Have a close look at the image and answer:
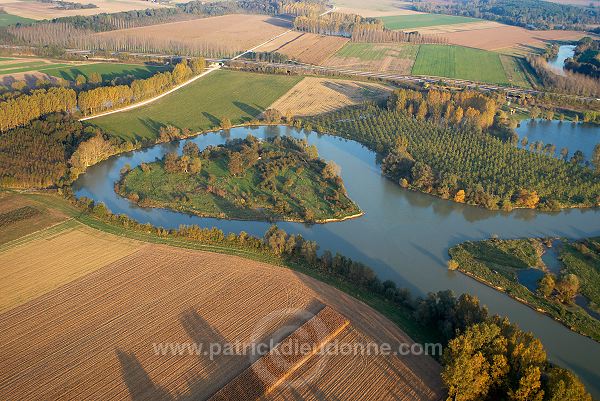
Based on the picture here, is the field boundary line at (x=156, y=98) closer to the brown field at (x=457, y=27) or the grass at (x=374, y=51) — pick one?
the grass at (x=374, y=51)

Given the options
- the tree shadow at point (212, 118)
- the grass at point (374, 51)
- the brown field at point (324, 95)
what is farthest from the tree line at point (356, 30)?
the tree shadow at point (212, 118)

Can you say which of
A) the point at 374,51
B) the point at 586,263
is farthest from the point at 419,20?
the point at 586,263

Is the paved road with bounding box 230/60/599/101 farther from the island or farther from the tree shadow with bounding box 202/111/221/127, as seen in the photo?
the island

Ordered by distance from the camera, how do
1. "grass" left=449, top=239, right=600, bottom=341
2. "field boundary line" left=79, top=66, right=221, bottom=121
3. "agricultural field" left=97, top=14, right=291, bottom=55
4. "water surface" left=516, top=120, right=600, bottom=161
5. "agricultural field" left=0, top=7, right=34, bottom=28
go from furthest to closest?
"agricultural field" left=0, top=7, right=34, bottom=28 → "agricultural field" left=97, top=14, right=291, bottom=55 → "field boundary line" left=79, top=66, right=221, bottom=121 → "water surface" left=516, top=120, right=600, bottom=161 → "grass" left=449, top=239, right=600, bottom=341

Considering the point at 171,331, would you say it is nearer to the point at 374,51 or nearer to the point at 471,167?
the point at 471,167

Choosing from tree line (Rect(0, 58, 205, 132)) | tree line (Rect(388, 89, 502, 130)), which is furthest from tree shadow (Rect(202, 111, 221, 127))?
tree line (Rect(388, 89, 502, 130))
